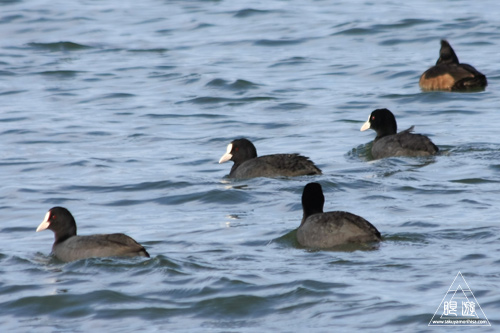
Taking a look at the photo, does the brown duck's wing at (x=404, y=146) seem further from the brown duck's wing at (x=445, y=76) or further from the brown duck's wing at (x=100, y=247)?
the brown duck's wing at (x=100, y=247)

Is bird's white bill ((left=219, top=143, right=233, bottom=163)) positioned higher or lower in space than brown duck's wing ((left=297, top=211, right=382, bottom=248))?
higher

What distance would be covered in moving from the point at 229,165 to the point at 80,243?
18.8 feet

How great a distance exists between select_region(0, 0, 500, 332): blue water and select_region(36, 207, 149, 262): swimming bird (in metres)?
0.13

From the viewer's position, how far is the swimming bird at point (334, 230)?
436 inches

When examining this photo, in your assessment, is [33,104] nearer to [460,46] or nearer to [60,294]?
[460,46]

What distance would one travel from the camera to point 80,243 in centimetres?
1111

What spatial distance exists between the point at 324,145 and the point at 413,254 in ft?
21.5

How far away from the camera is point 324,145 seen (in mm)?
17141

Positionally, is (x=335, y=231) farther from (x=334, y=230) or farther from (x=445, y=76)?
(x=445, y=76)

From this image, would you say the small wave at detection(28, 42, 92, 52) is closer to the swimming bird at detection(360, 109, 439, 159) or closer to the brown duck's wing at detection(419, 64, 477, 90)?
the brown duck's wing at detection(419, 64, 477, 90)

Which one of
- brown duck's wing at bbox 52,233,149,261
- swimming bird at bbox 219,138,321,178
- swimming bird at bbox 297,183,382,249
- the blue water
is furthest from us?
swimming bird at bbox 219,138,321,178
